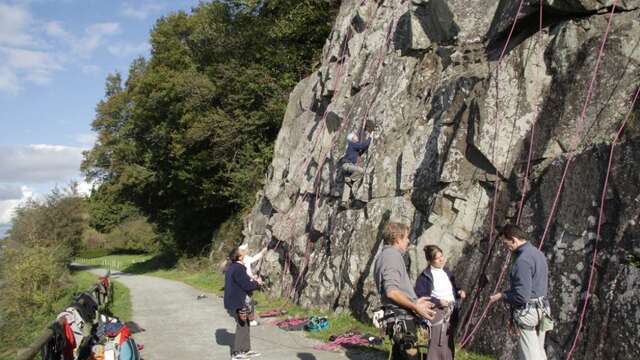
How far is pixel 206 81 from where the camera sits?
2948 cm

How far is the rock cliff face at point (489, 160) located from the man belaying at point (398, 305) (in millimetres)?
2637

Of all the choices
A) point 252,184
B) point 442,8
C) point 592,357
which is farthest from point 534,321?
point 252,184

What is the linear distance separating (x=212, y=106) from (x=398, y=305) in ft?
84.6

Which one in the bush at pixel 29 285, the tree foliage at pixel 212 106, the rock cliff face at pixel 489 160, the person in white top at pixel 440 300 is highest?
the tree foliage at pixel 212 106

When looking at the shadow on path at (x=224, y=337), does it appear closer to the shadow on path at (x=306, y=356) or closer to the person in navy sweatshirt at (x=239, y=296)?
the person in navy sweatshirt at (x=239, y=296)

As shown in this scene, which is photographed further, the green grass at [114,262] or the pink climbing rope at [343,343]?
the green grass at [114,262]

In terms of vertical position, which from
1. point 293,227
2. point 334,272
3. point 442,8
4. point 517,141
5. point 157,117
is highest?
point 157,117

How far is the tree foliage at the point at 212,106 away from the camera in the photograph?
26.8 meters

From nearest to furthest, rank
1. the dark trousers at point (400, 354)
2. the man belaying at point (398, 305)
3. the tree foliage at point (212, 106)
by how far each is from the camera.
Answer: the man belaying at point (398, 305) < the dark trousers at point (400, 354) < the tree foliage at point (212, 106)

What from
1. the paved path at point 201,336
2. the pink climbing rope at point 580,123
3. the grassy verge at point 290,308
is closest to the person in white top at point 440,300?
the grassy verge at point 290,308

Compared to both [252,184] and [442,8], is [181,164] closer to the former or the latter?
[252,184]

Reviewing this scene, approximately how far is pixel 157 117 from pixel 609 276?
110 feet

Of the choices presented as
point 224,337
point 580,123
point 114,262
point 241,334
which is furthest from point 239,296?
point 114,262

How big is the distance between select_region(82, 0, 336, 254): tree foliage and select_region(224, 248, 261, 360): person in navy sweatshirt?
17589 millimetres
